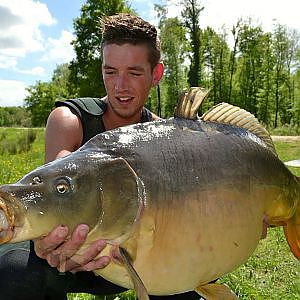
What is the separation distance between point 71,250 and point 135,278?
0.93 feet

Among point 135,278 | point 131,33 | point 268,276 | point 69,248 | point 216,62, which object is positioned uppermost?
point 216,62

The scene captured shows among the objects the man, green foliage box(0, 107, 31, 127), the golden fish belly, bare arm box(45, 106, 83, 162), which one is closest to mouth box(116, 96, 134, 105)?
the man

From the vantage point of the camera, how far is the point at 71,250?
2.09 m

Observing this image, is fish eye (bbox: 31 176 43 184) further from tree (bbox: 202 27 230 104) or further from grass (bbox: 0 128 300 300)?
tree (bbox: 202 27 230 104)

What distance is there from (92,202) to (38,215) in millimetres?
219

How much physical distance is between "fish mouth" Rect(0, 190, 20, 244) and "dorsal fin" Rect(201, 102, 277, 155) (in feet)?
3.62

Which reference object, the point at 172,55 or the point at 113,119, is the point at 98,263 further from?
the point at 172,55

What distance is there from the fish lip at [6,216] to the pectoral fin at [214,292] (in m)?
0.98

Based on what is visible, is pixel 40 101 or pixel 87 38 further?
pixel 40 101

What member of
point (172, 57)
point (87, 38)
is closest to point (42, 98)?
point (172, 57)

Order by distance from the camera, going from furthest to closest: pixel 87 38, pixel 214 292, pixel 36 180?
pixel 87 38
pixel 214 292
pixel 36 180

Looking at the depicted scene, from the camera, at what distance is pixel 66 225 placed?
1948 millimetres

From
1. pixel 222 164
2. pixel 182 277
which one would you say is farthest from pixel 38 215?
pixel 222 164

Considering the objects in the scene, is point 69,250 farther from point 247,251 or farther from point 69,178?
point 247,251
